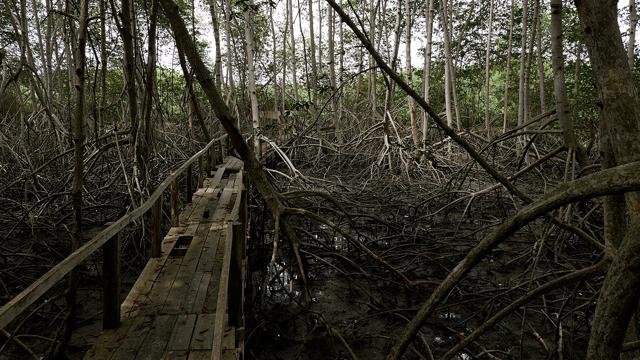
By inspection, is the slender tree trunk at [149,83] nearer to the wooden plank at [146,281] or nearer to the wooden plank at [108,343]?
the wooden plank at [146,281]

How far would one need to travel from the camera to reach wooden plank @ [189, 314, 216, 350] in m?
1.78

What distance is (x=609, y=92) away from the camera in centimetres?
132

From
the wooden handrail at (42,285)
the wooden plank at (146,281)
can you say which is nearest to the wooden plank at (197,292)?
the wooden plank at (146,281)

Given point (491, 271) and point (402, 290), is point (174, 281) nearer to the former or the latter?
point (402, 290)

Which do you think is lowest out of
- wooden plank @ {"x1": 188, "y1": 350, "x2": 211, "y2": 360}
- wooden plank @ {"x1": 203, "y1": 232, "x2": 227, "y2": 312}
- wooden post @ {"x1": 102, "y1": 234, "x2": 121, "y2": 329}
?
wooden plank @ {"x1": 188, "y1": 350, "x2": 211, "y2": 360}

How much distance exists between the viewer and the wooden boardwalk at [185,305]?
1728mm

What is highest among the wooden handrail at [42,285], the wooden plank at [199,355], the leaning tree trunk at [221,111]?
the leaning tree trunk at [221,111]

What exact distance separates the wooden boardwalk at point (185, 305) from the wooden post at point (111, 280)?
6cm

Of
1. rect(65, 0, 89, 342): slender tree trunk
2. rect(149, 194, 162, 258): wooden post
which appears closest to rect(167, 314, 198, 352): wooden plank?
rect(65, 0, 89, 342): slender tree trunk

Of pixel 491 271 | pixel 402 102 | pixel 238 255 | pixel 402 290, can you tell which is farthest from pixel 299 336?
pixel 402 102

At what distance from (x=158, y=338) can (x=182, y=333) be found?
0.10 metres

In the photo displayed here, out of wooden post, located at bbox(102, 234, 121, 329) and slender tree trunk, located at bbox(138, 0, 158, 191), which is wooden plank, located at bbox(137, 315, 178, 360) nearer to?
wooden post, located at bbox(102, 234, 121, 329)

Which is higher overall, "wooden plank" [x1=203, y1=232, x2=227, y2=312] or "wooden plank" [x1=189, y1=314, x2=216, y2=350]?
"wooden plank" [x1=203, y1=232, x2=227, y2=312]

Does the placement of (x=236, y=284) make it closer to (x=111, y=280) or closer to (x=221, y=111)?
(x=111, y=280)
